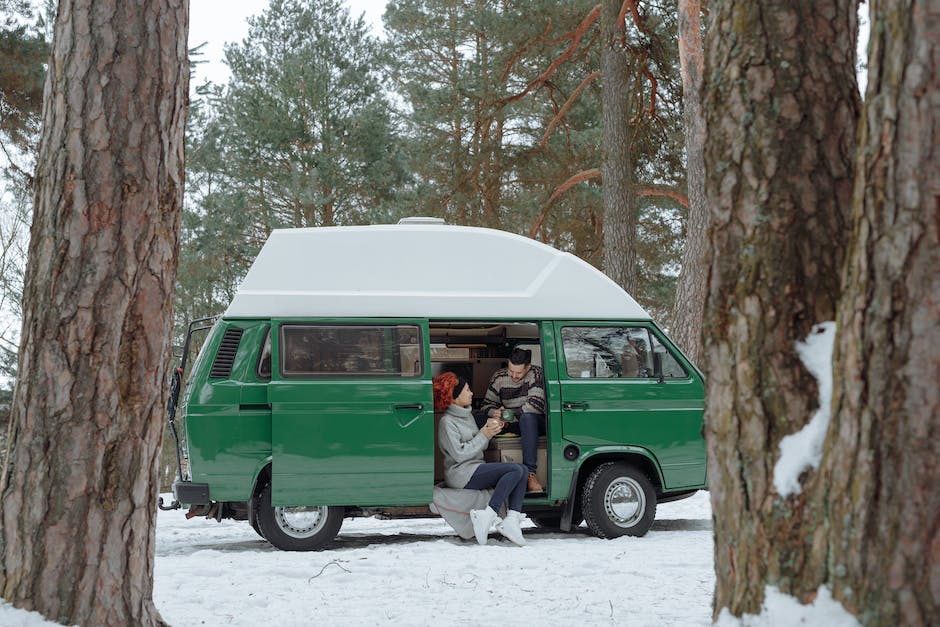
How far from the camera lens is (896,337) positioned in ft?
9.73

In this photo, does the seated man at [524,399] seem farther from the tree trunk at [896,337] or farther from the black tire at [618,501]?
the tree trunk at [896,337]

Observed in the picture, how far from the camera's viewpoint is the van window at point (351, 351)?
8734 mm

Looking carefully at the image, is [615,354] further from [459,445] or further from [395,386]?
[395,386]

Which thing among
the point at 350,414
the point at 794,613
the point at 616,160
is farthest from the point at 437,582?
the point at 616,160

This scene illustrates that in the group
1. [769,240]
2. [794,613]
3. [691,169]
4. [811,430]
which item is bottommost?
[794,613]

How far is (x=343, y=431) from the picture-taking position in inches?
340

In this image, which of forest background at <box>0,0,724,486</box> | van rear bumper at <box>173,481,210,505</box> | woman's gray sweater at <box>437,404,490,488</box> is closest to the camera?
van rear bumper at <box>173,481,210,505</box>

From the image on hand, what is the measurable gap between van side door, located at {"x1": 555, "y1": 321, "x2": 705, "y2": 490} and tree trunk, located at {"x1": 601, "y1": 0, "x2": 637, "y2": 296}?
7856mm

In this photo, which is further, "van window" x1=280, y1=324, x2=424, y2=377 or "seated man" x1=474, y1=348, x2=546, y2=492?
"seated man" x1=474, y1=348, x2=546, y2=492

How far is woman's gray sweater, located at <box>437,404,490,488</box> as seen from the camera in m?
8.99

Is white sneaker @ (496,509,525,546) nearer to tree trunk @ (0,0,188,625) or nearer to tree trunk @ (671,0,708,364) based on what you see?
tree trunk @ (0,0,188,625)

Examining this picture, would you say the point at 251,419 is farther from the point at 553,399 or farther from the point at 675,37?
the point at 675,37

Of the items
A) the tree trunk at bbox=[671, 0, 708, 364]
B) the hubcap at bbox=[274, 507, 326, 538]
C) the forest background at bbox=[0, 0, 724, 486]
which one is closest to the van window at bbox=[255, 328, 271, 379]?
the hubcap at bbox=[274, 507, 326, 538]

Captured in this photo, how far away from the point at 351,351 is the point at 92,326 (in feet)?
15.0
